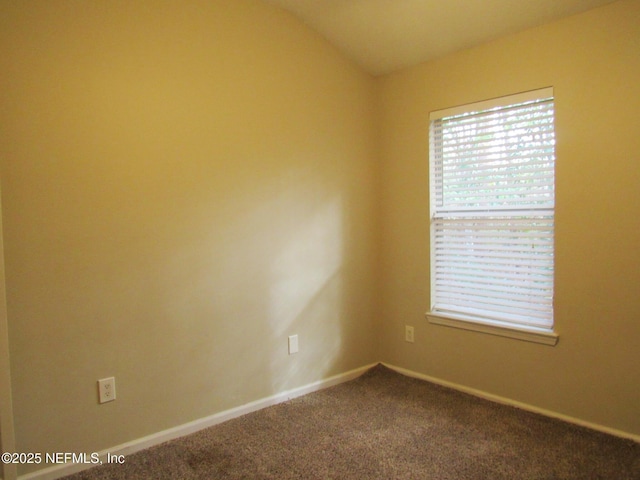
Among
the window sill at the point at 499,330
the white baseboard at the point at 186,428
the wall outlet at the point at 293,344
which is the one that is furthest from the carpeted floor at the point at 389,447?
the window sill at the point at 499,330

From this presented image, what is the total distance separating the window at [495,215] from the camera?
2.40m

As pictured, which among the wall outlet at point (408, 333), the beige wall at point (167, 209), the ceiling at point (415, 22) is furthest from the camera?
the wall outlet at point (408, 333)

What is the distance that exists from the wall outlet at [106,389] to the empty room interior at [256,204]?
3 cm

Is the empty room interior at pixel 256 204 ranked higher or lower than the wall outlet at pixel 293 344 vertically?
higher

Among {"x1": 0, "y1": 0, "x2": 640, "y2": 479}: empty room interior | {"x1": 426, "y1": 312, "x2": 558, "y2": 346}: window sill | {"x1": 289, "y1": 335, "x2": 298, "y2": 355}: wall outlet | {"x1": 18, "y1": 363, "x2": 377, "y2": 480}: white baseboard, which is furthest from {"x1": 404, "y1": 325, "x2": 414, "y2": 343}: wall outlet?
{"x1": 289, "y1": 335, "x2": 298, "y2": 355}: wall outlet

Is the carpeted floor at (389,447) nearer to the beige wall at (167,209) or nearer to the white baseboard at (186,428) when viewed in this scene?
the white baseboard at (186,428)

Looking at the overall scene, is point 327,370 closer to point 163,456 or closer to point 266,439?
point 266,439

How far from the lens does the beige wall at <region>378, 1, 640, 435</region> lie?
6.89 feet

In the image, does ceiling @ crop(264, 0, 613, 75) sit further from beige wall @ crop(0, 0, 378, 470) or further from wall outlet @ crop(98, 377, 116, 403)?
wall outlet @ crop(98, 377, 116, 403)

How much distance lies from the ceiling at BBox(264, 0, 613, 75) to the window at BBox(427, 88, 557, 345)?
40 cm

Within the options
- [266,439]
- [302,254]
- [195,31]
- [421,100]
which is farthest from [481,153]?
[266,439]

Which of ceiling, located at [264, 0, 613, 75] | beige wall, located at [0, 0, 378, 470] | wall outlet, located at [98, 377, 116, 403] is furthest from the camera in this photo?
ceiling, located at [264, 0, 613, 75]

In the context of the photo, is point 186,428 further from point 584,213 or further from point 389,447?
point 584,213

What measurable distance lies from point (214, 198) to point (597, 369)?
7.37 feet
